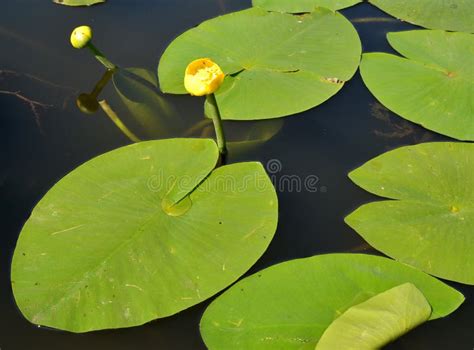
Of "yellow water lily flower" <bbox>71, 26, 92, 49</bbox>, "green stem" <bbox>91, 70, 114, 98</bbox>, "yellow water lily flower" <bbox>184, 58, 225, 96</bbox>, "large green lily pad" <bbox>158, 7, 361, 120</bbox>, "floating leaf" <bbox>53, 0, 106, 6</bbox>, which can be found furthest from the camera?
"floating leaf" <bbox>53, 0, 106, 6</bbox>

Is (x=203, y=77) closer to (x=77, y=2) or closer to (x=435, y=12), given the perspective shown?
(x=77, y=2)

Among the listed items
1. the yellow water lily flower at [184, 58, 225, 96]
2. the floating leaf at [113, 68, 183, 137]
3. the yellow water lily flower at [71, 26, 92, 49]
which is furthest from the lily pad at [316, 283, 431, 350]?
the yellow water lily flower at [71, 26, 92, 49]

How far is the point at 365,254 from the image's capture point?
1750 mm

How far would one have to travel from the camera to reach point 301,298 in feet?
5.34

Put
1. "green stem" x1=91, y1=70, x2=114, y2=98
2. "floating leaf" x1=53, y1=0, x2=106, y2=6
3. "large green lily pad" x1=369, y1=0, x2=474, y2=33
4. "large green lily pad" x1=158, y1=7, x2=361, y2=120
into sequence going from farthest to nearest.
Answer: "floating leaf" x1=53, y1=0, x2=106, y2=6, "large green lily pad" x1=369, y1=0, x2=474, y2=33, "green stem" x1=91, y1=70, x2=114, y2=98, "large green lily pad" x1=158, y1=7, x2=361, y2=120

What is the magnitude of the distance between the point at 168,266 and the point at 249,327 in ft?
1.06

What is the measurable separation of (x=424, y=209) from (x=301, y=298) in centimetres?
59

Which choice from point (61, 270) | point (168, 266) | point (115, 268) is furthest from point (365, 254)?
point (61, 270)

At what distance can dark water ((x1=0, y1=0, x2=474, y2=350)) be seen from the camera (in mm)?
1664

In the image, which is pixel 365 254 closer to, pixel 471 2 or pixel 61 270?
pixel 61 270

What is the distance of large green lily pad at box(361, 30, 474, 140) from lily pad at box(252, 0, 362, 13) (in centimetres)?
33

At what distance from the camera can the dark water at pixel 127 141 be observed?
5.46 feet

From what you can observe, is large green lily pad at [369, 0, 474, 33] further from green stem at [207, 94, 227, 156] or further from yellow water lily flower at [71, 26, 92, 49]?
yellow water lily flower at [71, 26, 92, 49]

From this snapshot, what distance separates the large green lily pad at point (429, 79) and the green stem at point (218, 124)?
775mm
